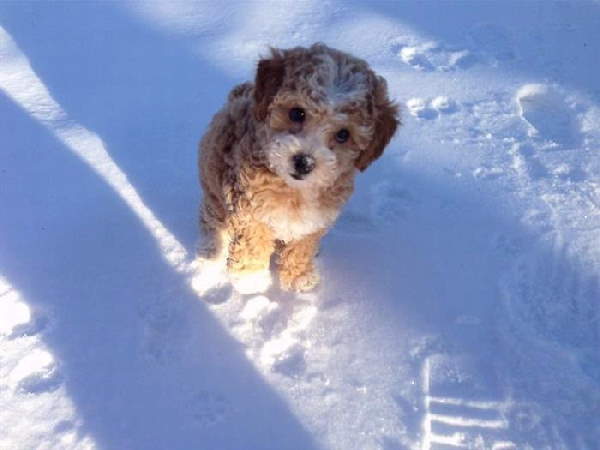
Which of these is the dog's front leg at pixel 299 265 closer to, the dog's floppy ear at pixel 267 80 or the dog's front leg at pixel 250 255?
the dog's front leg at pixel 250 255

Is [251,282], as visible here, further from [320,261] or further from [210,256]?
[320,261]

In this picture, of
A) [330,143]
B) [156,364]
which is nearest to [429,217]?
[330,143]

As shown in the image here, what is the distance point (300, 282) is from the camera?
3533 mm

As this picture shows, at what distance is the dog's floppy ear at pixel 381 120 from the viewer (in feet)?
8.73

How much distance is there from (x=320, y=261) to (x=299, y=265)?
1.14 ft

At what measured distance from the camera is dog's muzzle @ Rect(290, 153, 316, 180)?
100 inches

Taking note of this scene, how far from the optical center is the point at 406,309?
11.5ft

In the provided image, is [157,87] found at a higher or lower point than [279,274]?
higher

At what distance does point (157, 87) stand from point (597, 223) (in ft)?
12.7

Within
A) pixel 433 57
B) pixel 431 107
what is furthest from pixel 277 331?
pixel 433 57

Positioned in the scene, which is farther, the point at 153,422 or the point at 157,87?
the point at 157,87

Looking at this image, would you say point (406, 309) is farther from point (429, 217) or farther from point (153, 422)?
point (153, 422)

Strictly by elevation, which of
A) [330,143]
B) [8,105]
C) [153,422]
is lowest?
[153,422]

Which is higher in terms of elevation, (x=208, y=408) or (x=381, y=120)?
(x=381, y=120)
